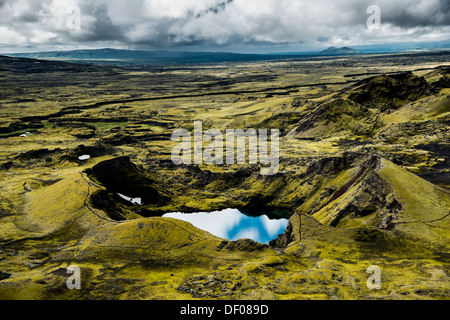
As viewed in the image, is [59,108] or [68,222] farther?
[59,108]

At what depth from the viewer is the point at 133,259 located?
26.1 meters

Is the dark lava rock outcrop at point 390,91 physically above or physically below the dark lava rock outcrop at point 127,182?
above

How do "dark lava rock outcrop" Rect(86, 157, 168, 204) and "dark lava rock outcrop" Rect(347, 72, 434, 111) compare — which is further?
"dark lava rock outcrop" Rect(347, 72, 434, 111)

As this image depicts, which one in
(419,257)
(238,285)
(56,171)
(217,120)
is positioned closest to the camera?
(238,285)

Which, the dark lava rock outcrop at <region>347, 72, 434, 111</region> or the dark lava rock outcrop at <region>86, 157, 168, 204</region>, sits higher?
the dark lava rock outcrop at <region>347, 72, 434, 111</region>

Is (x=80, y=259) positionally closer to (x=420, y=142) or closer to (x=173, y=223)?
(x=173, y=223)

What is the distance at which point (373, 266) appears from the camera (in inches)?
983

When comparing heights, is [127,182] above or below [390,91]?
below

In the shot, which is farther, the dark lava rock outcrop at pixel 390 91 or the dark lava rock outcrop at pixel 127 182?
the dark lava rock outcrop at pixel 390 91

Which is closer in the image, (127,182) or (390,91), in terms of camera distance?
(127,182)

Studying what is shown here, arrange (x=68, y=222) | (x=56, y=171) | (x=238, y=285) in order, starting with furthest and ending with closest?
(x=56, y=171)
(x=68, y=222)
(x=238, y=285)

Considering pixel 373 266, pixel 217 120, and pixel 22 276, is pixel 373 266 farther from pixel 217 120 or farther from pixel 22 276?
pixel 217 120
